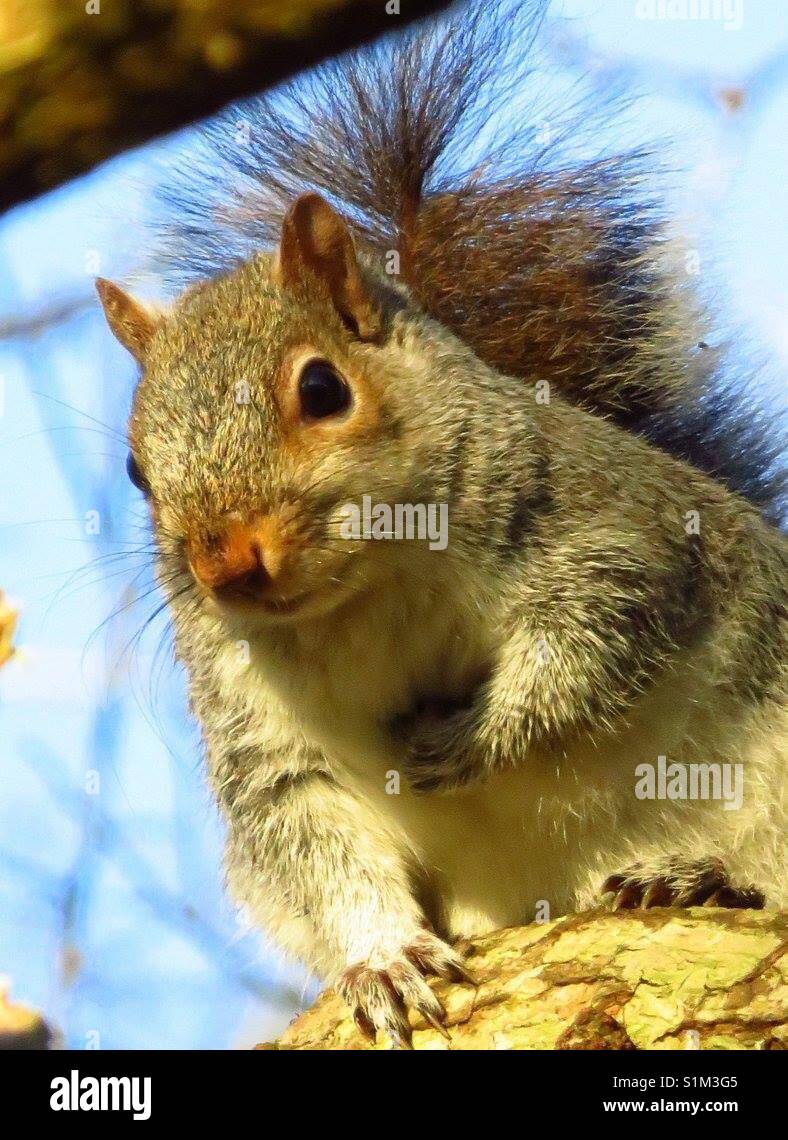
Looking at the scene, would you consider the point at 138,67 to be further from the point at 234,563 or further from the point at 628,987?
the point at 628,987

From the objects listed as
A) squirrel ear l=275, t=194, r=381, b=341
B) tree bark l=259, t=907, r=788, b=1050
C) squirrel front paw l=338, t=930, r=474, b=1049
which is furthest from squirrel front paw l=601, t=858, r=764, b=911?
squirrel ear l=275, t=194, r=381, b=341

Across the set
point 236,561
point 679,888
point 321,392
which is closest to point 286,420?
point 321,392

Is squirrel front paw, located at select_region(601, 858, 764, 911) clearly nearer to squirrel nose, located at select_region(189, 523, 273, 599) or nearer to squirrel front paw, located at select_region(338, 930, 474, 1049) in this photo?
squirrel front paw, located at select_region(338, 930, 474, 1049)

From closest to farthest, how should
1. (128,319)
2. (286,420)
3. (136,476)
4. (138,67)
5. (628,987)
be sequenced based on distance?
(138,67)
(628,987)
(286,420)
(136,476)
(128,319)

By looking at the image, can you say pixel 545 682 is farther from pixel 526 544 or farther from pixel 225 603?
pixel 225 603

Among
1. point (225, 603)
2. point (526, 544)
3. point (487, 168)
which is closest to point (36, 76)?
Answer: point (225, 603)

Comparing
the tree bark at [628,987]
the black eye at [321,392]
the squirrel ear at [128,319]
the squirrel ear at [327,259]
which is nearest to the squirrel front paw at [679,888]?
the tree bark at [628,987]
